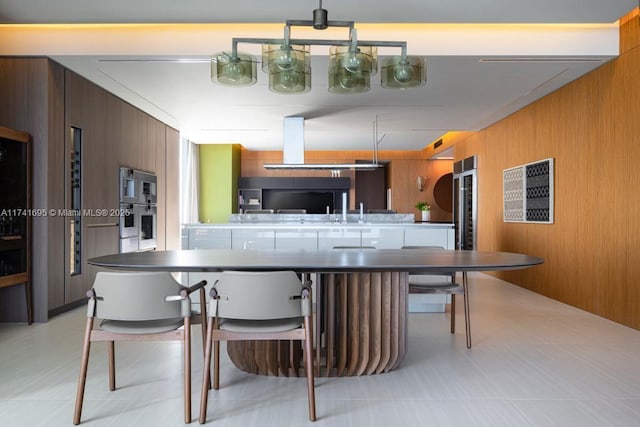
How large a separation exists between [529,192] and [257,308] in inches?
189

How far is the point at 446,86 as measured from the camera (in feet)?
16.3

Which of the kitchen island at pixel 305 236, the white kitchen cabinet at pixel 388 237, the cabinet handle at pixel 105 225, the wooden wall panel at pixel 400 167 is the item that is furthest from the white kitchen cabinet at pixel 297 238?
the wooden wall panel at pixel 400 167

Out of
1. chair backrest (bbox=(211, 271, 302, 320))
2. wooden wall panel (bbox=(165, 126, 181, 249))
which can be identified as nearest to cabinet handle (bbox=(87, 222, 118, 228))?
wooden wall panel (bbox=(165, 126, 181, 249))

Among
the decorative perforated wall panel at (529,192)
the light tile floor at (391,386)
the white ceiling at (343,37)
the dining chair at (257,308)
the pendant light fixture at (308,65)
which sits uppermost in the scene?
the white ceiling at (343,37)

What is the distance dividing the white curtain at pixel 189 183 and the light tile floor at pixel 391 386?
4.98m

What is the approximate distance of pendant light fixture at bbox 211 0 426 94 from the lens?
263 centimetres

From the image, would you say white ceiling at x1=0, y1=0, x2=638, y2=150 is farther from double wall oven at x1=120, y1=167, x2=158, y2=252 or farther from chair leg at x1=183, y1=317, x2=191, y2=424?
chair leg at x1=183, y1=317, x2=191, y2=424

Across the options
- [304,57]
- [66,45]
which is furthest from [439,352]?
[66,45]

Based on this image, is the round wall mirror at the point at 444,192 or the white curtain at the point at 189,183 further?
the round wall mirror at the point at 444,192

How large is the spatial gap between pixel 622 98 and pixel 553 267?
203 centimetres

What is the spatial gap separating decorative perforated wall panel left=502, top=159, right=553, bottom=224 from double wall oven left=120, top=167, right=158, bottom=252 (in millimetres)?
5018

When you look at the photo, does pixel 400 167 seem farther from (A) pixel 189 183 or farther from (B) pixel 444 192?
(A) pixel 189 183

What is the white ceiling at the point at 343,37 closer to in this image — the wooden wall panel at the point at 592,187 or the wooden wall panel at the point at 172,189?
the wooden wall panel at the point at 592,187

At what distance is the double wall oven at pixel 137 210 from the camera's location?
568 cm
